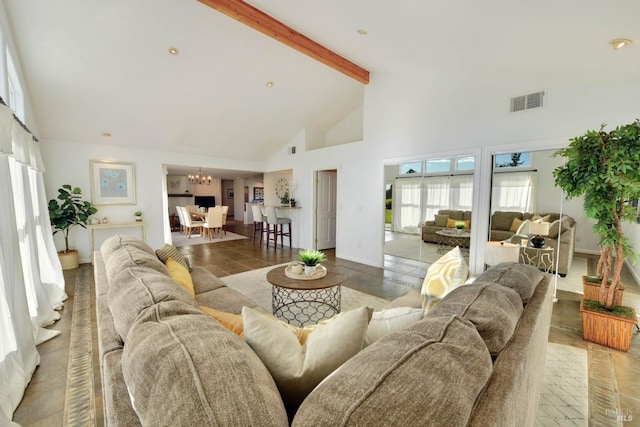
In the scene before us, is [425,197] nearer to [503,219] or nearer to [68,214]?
[503,219]

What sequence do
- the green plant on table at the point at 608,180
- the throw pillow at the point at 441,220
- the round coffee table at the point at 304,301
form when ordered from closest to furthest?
the green plant on table at the point at 608,180 < the round coffee table at the point at 304,301 < the throw pillow at the point at 441,220

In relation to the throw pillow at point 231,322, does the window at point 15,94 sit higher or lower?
higher

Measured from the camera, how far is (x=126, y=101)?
4.42 meters

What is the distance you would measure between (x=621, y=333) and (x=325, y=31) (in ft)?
14.6

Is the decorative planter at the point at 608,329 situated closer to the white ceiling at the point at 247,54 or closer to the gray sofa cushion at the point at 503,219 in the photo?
the gray sofa cushion at the point at 503,219

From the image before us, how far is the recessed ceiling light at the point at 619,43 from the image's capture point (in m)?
2.26

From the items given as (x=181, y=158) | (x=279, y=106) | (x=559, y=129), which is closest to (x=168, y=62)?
(x=279, y=106)

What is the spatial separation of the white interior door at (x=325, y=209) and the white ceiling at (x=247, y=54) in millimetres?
1703

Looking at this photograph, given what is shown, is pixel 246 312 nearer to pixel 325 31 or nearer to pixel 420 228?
pixel 325 31

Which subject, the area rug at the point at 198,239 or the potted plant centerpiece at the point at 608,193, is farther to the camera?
the area rug at the point at 198,239

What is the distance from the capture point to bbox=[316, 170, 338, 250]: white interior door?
657 centimetres

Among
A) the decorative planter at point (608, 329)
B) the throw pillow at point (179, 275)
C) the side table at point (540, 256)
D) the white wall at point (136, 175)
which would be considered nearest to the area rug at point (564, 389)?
the decorative planter at point (608, 329)

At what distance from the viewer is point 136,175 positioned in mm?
5809


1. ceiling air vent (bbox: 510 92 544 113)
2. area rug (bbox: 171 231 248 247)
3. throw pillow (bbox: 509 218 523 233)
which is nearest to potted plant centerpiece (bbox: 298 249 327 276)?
throw pillow (bbox: 509 218 523 233)
